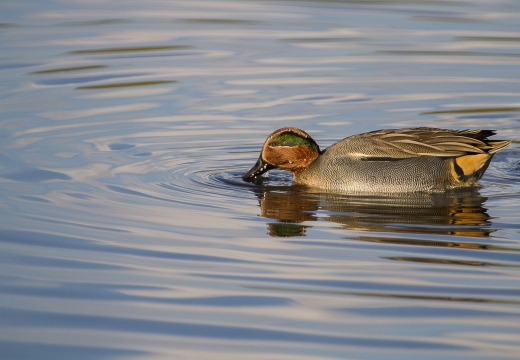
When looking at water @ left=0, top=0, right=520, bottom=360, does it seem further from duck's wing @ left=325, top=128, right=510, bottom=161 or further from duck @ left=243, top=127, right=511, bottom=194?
duck's wing @ left=325, top=128, right=510, bottom=161

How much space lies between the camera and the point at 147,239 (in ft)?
27.4

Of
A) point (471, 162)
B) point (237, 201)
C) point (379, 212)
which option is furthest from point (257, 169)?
point (471, 162)

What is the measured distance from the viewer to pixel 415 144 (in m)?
10.5

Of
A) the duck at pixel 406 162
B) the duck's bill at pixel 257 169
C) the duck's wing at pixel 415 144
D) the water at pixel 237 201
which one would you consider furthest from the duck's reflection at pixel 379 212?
the duck's wing at pixel 415 144

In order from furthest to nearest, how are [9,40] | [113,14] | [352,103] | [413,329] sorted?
[113,14]
[9,40]
[352,103]
[413,329]

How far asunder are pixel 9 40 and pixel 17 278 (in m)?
11.7

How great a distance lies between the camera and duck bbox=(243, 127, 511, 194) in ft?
34.2

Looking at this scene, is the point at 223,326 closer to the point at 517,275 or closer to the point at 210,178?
the point at 517,275

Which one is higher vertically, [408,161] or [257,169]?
[408,161]

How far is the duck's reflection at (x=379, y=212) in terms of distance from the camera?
884 cm

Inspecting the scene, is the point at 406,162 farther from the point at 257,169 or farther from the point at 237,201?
the point at 237,201

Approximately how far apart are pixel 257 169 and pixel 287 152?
37 centimetres

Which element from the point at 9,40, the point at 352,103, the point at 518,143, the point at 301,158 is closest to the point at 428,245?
the point at 301,158

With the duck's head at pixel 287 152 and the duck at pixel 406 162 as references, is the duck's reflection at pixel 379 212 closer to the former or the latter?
the duck at pixel 406 162
